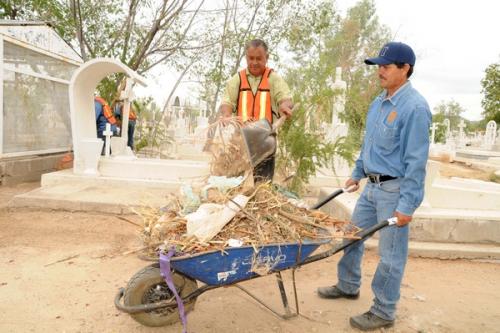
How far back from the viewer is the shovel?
2.49 metres

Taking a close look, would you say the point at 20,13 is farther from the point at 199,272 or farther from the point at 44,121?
the point at 199,272

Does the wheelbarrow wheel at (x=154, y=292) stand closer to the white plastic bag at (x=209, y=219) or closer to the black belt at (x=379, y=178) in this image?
the white plastic bag at (x=209, y=219)

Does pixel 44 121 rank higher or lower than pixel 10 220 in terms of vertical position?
higher

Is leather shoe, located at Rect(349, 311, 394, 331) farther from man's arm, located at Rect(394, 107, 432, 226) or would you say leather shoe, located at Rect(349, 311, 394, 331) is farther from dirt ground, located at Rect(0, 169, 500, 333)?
man's arm, located at Rect(394, 107, 432, 226)

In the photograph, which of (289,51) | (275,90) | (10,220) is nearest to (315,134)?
(275,90)

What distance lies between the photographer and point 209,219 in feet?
7.14

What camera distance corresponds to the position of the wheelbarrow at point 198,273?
212 centimetres

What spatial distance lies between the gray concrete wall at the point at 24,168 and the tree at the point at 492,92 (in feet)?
94.5

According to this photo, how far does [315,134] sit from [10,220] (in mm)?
3899

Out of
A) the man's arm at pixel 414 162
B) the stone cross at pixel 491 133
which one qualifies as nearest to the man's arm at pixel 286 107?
the man's arm at pixel 414 162

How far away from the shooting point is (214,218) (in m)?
2.19

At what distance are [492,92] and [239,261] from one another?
31160 mm

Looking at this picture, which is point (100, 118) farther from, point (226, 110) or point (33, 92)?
point (226, 110)

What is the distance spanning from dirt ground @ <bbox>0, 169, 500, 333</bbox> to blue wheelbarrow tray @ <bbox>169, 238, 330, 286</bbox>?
0.59 m
